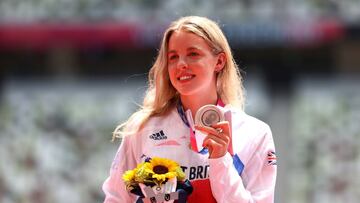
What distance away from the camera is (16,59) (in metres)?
13.5

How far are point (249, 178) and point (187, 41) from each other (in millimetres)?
476

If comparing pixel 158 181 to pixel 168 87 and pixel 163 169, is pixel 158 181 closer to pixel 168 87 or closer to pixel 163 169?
pixel 163 169

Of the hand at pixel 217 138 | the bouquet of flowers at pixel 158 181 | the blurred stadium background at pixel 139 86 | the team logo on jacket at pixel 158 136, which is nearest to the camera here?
the hand at pixel 217 138

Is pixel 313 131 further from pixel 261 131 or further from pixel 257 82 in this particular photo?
pixel 261 131

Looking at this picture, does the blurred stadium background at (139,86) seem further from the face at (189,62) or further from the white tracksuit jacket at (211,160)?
the face at (189,62)

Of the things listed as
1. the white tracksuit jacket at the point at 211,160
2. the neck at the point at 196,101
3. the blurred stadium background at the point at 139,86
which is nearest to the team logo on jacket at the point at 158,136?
the white tracksuit jacket at the point at 211,160

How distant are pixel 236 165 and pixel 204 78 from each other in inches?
A: 11.7

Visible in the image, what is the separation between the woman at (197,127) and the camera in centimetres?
274

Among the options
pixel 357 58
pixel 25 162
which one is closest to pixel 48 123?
pixel 25 162

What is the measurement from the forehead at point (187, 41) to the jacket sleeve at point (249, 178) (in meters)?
0.35

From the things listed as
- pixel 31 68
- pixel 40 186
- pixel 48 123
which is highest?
pixel 31 68

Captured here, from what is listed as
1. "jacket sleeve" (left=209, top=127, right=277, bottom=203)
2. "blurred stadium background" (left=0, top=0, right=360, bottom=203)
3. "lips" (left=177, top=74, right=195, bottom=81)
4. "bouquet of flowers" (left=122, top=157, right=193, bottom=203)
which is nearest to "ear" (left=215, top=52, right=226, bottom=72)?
"lips" (left=177, top=74, right=195, bottom=81)

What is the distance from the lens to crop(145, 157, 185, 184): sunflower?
2684 mm

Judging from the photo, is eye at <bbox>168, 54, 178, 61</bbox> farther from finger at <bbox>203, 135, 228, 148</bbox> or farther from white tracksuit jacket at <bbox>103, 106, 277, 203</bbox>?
finger at <bbox>203, 135, 228, 148</bbox>
